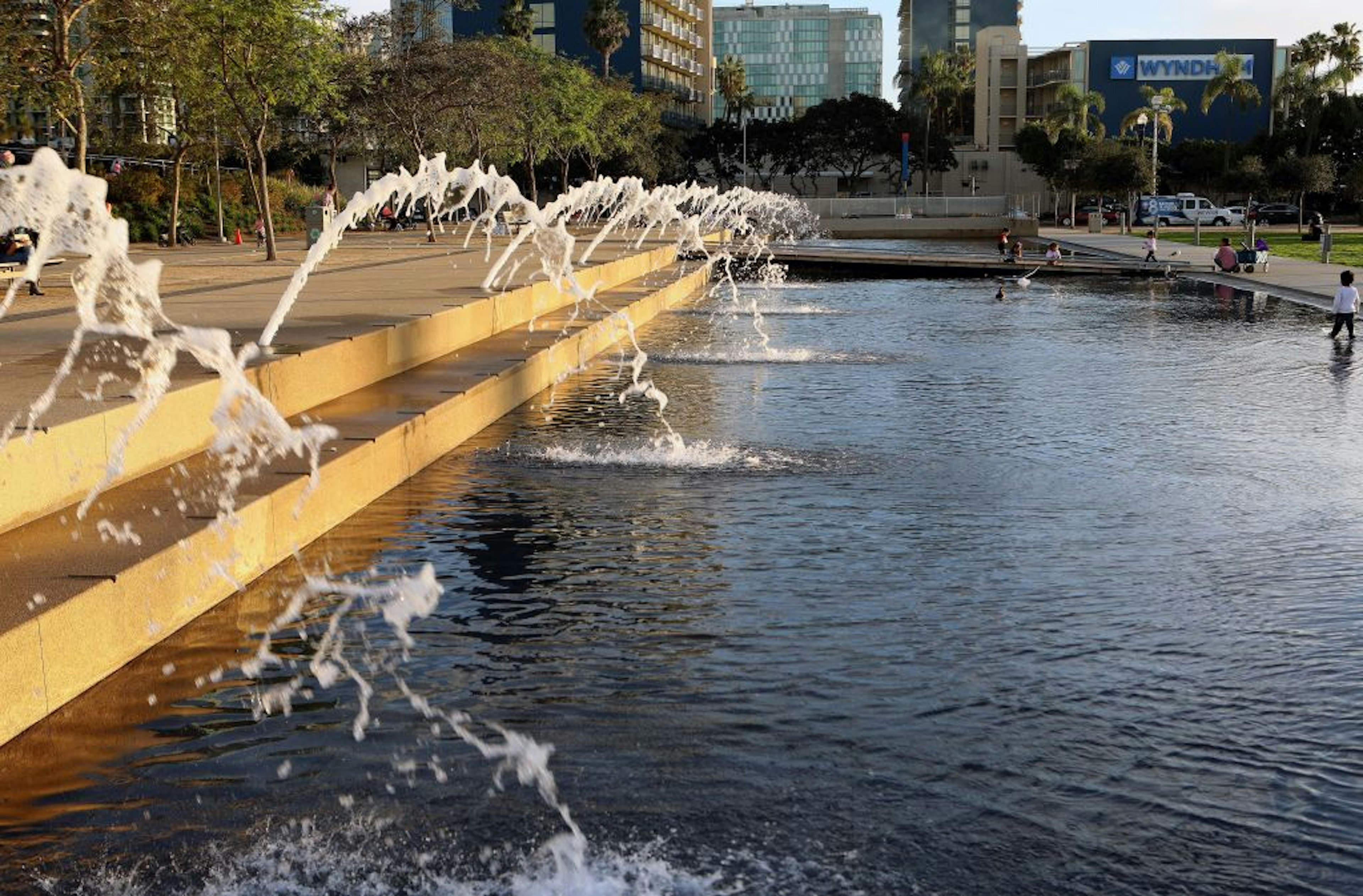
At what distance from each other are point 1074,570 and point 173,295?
→ 1351 cm

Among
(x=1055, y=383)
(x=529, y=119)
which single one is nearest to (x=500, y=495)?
(x=1055, y=383)

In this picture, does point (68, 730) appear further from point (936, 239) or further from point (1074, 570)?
point (936, 239)

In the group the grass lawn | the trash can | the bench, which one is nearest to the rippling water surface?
the bench

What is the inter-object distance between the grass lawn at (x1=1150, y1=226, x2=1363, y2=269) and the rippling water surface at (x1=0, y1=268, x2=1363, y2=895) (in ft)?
97.1

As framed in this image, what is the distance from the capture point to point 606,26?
290 feet

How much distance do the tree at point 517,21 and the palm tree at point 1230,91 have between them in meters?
36.8

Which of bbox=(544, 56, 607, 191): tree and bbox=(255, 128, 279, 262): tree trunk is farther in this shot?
bbox=(544, 56, 607, 191): tree

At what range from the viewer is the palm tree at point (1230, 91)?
84.4 m

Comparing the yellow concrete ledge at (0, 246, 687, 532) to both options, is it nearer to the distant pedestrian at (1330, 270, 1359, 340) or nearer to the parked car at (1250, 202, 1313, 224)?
the distant pedestrian at (1330, 270, 1359, 340)

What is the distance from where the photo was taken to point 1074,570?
8.16m

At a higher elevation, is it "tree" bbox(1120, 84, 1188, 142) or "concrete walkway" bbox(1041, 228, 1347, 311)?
"tree" bbox(1120, 84, 1188, 142)

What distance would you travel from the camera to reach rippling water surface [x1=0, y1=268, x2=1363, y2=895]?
190 inches

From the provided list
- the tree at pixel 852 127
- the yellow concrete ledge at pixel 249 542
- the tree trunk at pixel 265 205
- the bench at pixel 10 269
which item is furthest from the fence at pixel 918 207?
the yellow concrete ledge at pixel 249 542

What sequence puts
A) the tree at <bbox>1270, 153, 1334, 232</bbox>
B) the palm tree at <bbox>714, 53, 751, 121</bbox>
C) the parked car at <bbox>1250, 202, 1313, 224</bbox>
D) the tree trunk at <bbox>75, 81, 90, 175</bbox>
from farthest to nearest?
the palm tree at <bbox>714, 53, 751, 121</bbox> < the parked car at <bbox>1250, 202, 1313, 224</bbox> < the tree at <bbox>1270, 153, 1334, 232</bbox> < the tree trunk at <bbox>75, 81, 90, 175</bbox>
